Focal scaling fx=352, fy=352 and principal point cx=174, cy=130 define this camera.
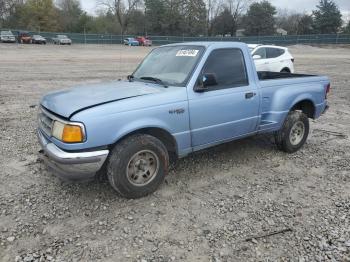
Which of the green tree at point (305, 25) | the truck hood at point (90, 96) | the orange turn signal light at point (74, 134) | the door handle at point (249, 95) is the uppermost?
the green tree at point (305, 25)

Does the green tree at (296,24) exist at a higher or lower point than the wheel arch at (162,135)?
higher

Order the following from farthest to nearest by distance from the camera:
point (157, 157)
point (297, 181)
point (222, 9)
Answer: point (222, 9) < point (297, 181) < point (157, 157)

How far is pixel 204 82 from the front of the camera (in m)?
4.51

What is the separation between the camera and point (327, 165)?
5.46 metres

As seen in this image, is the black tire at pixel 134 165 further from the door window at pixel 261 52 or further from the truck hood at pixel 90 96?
the door window at pixel 261 52

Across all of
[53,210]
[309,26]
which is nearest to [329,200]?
[53,210]

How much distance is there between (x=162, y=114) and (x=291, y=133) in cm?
268

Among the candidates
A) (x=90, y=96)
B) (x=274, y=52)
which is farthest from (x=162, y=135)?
(x=274, y=52)

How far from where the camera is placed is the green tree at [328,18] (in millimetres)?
69688

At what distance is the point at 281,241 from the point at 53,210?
2483 mm

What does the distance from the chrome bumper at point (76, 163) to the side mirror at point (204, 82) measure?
1458 millimetres

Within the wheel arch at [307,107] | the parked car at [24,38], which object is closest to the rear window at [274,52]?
the wheel arch at [307,107]

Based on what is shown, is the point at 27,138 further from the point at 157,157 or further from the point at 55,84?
the point at 55,84

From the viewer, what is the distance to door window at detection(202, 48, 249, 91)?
4.73 metres
